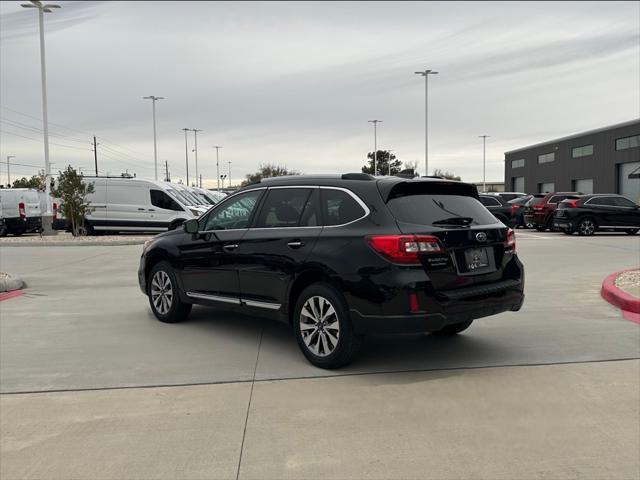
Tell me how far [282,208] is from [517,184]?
74.3 meters

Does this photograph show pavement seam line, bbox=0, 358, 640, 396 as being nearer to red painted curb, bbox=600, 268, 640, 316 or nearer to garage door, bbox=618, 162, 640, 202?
red painted curb, bbox=600, 268, 640, 316

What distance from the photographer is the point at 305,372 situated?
5023 millimetres

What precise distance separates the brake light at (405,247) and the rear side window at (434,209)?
0.23 meters

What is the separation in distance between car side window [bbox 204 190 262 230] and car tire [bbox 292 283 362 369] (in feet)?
4.15

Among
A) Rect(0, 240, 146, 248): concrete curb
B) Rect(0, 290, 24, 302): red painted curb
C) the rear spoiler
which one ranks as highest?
the rear spoiler

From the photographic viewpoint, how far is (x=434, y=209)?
202 inches

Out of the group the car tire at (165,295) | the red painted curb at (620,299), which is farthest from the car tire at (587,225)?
the car tire at (165,295)

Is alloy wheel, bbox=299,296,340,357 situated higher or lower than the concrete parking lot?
higher

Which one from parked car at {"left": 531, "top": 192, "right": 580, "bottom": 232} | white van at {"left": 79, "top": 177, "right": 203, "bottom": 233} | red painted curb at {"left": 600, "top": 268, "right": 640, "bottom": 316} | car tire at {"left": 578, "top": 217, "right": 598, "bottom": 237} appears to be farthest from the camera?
parked car at {"left": 531, "top": 192, "right": 580, "bottom": 232}

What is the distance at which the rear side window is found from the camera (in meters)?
4.94

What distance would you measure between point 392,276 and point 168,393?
6.62 ft

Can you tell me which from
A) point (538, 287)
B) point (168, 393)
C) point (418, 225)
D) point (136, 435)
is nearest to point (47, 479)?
point (136, 435)

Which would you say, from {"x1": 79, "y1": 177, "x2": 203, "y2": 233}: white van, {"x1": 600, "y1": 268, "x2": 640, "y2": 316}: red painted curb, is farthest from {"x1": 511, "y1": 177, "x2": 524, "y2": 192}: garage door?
{"x1": 600, "y1": 268, "x2": 640, "y2": 316}: red painted curb

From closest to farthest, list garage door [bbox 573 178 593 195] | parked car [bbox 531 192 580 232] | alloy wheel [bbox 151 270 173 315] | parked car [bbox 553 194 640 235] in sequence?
alloy wheel [bbox 151 270 173 315], parked car [bbox 553 194 640 235], parked car [bbox 531 192 580 232], garage door [bbox 573 178 593 195]
